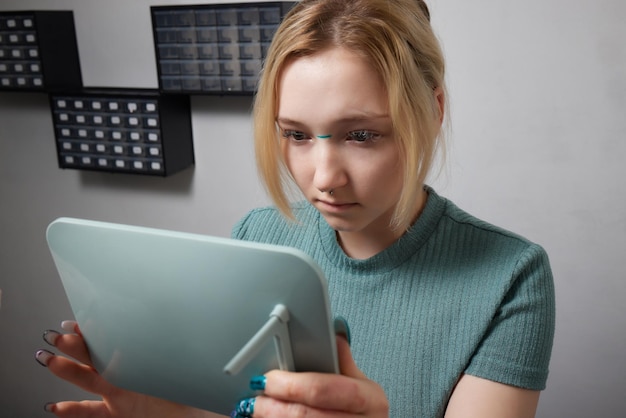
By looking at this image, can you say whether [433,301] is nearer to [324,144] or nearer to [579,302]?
[324,144]

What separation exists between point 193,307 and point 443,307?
1.21 ft

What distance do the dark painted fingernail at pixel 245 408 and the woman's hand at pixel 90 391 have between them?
0.55 feet

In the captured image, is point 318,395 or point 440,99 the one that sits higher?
point 440,99

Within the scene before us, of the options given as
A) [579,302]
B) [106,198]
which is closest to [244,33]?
[106,198]

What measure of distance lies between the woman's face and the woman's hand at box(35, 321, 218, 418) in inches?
10.6

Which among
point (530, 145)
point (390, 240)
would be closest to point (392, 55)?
point (390, 240)

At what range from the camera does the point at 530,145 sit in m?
1.24

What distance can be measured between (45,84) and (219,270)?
4.38 ft

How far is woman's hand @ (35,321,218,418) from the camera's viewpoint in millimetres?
546

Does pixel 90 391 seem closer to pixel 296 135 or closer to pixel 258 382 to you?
pixel 258 382

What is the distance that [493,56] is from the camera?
1216 mm

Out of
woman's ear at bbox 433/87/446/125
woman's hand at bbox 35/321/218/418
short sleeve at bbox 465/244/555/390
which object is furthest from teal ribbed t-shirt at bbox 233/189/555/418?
woman's hand at bbox 35/321/218/418

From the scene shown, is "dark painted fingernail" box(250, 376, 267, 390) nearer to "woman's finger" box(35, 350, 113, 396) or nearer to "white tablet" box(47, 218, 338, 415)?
"white tablet" box(47, 218, 338, 415)

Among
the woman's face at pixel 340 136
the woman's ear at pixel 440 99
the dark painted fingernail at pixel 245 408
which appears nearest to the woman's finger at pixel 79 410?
Result: the dark painted fingernail at pixel 245 408
